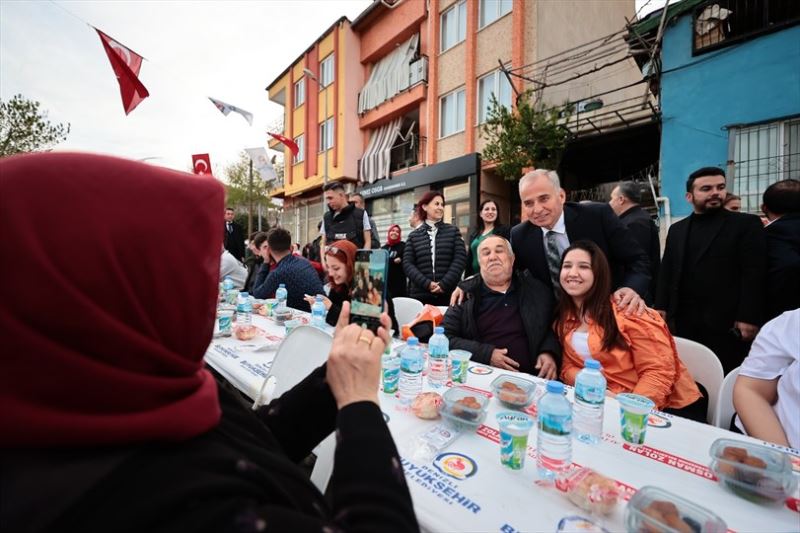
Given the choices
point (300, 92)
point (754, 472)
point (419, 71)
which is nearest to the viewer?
point (754, 472)

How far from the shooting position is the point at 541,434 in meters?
1.22

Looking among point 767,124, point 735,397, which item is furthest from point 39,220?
point 767,124

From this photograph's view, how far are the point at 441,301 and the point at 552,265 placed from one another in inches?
78.4

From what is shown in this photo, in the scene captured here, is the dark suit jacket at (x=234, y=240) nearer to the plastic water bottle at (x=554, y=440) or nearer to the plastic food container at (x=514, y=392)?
the plastic food container at (x=514, y=392)

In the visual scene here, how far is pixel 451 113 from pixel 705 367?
11.2 m

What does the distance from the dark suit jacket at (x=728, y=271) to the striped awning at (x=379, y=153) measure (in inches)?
457

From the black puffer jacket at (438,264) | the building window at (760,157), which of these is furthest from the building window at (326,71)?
the building window at (760,157)

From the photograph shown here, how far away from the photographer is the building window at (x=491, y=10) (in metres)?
10.3

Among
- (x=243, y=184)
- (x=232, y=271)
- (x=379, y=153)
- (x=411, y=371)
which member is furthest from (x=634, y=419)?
(x=243, y=184)

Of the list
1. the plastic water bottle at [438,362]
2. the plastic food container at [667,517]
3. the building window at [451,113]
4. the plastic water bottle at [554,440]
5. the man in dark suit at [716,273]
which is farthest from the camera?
the building window at [451,113]

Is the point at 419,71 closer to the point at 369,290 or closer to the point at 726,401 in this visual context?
the point at 726,401

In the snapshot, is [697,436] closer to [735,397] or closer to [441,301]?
[735,397]

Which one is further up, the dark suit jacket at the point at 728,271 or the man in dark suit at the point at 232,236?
the man in dark suit at the point at 232,236

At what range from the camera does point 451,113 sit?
1182cm
